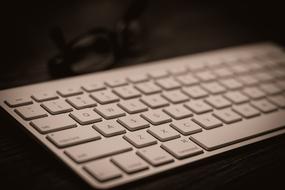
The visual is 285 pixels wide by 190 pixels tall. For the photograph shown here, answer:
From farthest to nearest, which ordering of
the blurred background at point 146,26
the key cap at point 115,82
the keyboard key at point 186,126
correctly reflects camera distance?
1. the blurred background at point 146,26
2. the key cap at point 115,82
3. the keyboard key at point 186,126

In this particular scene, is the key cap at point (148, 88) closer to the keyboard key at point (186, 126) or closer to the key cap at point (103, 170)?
the keyboard key at point (186, 126)

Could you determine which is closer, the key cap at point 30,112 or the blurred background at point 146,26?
the key cap at point 30,112

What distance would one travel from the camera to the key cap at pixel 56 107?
55cm

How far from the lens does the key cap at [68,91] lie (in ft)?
1.95

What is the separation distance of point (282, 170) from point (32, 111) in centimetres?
31

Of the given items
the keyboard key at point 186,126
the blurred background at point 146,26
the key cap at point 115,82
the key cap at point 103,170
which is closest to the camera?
the key cap at point 103,170

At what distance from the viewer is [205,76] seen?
720 millimetres

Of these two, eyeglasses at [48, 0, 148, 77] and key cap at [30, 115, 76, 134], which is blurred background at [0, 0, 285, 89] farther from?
key cap at [30, 115, 76, 134]

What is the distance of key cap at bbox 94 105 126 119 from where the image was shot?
555 mm

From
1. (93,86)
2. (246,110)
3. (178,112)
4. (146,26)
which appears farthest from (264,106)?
(146,26)

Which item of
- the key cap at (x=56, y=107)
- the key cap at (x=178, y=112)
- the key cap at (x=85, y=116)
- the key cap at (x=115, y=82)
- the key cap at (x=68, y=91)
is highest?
the key cap at (x=68, y=91)

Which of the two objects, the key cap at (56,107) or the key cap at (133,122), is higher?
the key cap at (56,107)

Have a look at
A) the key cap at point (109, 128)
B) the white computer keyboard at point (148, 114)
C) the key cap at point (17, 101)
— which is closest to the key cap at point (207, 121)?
the white computer keyboard at point (148, 114)

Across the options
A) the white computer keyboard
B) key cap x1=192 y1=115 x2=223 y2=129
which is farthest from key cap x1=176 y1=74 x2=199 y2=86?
key cap x1=192 y1=115 x2=223 y2=129
